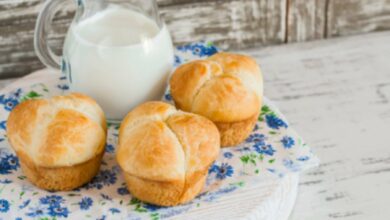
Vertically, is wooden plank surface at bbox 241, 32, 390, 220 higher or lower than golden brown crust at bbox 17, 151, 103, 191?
lower

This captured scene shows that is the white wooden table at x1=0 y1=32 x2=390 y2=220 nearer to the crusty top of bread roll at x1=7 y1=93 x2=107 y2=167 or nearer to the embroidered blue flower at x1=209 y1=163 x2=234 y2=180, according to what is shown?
the embroidered blue flower at x1=209 y1=163 x2=234 y2=180

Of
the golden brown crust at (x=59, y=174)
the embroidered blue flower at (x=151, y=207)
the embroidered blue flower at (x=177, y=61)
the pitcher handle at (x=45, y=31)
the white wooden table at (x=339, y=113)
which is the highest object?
the pitcher handle at (x=45, y=31)

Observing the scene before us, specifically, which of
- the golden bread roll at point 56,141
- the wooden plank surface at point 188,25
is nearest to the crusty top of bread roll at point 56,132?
the golden bread roll at point 56,141

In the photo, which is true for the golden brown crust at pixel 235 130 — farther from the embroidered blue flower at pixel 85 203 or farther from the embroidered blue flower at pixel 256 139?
the embroidered blue flower at pixel 85 203

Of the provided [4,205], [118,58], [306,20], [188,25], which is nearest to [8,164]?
[4,205]

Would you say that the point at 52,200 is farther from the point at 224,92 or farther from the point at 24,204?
the point at 224,92

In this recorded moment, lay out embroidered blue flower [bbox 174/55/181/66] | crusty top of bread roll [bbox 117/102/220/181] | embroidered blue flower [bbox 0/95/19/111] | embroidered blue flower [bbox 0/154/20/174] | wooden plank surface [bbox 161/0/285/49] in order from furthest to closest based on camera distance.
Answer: wooden plank surface [bbox 161/0/285/49]
embroidered blue flower [bbox 174/55/181/66]
embroidered blue flower [bbox 0/95/19/111]
embroidered blue flower [bbox 0/154/20/174]
crusty top of bread roll [bbox 117/102/220/181]

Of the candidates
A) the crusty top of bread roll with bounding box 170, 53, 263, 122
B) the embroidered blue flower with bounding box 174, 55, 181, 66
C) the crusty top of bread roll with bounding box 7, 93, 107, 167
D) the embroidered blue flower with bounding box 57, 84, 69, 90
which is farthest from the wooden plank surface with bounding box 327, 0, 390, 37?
the crusty top of bread roll with bounding box 7, 93, 107, 167

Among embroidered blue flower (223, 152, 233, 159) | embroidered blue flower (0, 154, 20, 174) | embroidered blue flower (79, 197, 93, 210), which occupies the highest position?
embroidered blue flower (0, 154, 20, 174)
